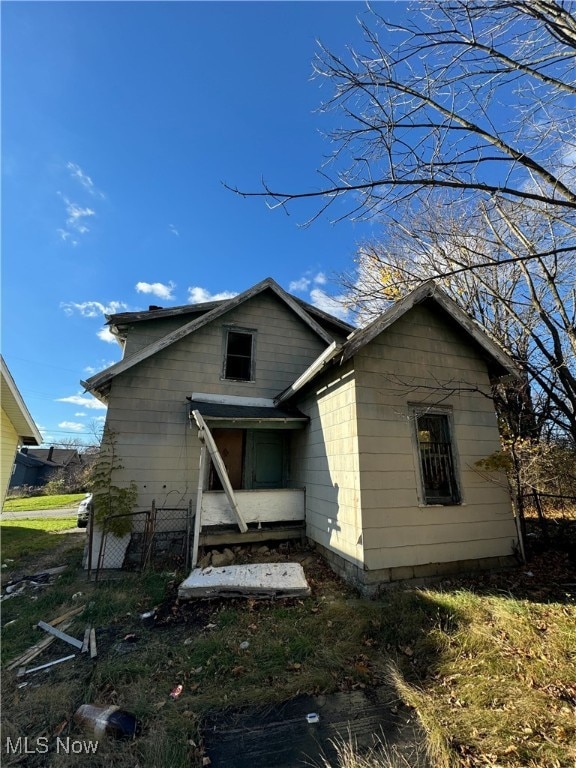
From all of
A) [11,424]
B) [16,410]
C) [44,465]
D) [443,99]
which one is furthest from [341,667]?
[44,465]

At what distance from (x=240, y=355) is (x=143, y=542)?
5.44 m

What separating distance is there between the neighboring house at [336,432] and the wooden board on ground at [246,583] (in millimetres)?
897

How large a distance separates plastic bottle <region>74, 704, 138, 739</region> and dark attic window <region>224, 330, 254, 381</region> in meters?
7.40

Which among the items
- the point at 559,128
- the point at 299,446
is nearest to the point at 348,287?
the point at 299,446

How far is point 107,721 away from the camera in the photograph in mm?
2846

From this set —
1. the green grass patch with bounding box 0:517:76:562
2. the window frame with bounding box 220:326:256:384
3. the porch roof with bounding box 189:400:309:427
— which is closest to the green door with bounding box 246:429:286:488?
the porch roof with bounding box 189:400:309:427

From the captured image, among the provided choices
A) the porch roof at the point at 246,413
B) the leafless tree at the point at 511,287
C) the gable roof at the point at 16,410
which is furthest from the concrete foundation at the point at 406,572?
the gable roof at the point at 16,410

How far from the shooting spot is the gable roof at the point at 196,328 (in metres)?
7.81

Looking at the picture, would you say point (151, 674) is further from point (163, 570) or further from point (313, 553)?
point (313, 553)

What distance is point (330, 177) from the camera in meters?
3.27

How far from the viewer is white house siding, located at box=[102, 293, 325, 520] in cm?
795

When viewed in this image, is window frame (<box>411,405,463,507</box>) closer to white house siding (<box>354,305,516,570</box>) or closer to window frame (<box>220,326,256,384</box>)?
white house siding (<box>354,305,516,570</box>)

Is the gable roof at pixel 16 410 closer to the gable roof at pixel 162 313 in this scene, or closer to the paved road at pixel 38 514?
the gable roof at pixel 162 313

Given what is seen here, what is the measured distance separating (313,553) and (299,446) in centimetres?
254
